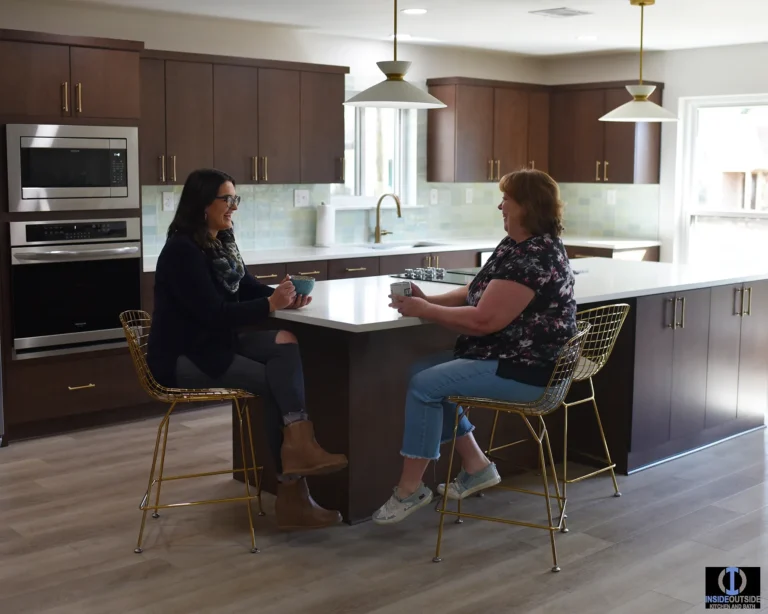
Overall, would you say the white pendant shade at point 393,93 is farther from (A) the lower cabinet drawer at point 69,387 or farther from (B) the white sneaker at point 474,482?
(A) the lower cabinet drawer at point 69,387

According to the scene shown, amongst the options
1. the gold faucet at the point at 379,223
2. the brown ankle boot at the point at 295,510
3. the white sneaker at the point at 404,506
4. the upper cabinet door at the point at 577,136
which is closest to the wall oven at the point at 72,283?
the brown ankle boot at the point at 295,510

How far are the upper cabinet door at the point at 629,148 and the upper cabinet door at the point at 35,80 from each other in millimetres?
4150

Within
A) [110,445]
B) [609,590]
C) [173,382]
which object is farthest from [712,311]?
[110,445]

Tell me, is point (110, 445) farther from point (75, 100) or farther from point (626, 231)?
point (626, 231)

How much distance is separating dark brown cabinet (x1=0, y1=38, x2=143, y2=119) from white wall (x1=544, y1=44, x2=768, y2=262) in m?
4.01

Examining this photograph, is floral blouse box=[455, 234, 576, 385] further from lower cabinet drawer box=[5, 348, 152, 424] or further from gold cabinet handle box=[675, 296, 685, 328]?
lower cabinet drawer box=[5, 348, 152, 424]

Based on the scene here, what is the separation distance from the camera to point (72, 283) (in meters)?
5.17

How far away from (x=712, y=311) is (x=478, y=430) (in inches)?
57.3

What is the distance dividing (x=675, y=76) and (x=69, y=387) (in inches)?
196

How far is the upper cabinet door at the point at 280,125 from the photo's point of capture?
618 centimetres

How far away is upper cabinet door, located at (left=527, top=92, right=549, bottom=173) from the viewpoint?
783 centimetres

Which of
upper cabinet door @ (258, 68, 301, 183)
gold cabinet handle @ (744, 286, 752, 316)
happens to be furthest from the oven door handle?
gold cabinet handle @ (744, 286, 752, 316)

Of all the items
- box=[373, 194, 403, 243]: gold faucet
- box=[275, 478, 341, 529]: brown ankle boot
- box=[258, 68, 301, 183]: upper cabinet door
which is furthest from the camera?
box=[373, 194, 403, 243]: gold faucet

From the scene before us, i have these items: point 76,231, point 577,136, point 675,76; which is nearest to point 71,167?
point 76,231
